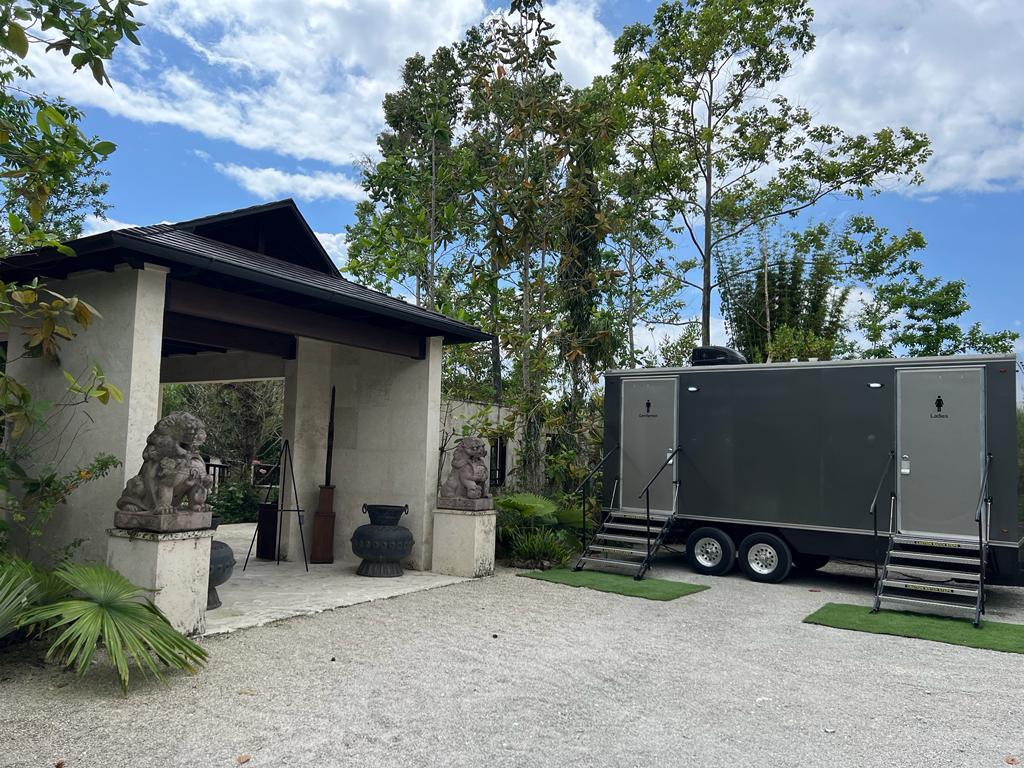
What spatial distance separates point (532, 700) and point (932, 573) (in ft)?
17.3

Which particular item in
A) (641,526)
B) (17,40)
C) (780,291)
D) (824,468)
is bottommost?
(641,526)

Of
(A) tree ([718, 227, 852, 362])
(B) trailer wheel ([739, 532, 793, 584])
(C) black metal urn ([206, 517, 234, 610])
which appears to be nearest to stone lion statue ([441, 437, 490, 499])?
(C) black metal urn ([206, 517, 234, 610])

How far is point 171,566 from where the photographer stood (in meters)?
5.39

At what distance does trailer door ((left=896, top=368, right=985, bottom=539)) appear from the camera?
7969 millimetres

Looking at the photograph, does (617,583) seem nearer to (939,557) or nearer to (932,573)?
(932,573)

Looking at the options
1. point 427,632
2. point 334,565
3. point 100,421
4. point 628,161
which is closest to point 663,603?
point 427,632

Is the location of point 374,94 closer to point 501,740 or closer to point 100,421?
point 100,421

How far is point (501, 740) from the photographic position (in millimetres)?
3906

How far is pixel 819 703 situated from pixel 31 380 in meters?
6.82

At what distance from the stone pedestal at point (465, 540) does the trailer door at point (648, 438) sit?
227 cm

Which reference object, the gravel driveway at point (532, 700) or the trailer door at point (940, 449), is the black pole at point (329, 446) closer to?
the gravel driveway at point (532, 700)

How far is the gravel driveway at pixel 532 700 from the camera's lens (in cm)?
372

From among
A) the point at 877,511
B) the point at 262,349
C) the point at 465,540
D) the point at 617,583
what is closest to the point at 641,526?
the point at 617,583

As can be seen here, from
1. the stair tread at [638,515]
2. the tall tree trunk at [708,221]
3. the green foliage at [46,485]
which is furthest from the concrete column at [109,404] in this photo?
the tall tree trunk at [708,221]
